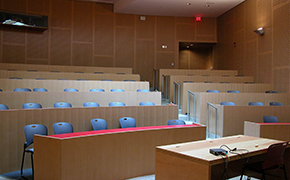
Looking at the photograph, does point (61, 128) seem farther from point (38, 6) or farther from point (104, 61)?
point (38, 6)

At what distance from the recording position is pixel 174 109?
224 inches

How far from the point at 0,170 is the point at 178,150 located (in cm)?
294

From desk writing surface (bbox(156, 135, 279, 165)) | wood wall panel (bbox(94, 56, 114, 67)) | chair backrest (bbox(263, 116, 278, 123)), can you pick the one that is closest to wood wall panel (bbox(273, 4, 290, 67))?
chair backrest (bbox(263, 116, 278, 123))

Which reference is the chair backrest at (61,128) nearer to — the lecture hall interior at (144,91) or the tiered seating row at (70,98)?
the lecture hall interior at (144,91)

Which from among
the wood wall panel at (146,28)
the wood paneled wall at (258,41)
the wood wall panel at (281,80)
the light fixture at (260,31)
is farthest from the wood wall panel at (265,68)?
the wood wall panel at (146,28)

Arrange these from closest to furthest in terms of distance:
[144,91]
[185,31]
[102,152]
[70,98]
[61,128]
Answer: [102,152] < [61,128] < [70,98] < [144,91] < [185,31]

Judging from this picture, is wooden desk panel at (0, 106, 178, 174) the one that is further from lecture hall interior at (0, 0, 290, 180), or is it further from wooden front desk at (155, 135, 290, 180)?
wooden front desk at (155, 135, 290, 180)

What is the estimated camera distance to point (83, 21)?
514 inches

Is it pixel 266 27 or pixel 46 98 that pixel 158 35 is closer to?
pixel 266 27

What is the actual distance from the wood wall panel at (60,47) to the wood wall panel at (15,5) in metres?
1.59

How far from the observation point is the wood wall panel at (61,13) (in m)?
12.6

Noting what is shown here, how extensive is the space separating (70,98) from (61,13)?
25.4 feet

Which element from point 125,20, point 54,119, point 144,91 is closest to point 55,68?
point 144,91

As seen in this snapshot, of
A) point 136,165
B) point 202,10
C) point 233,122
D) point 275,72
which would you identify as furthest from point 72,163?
point 202,10
